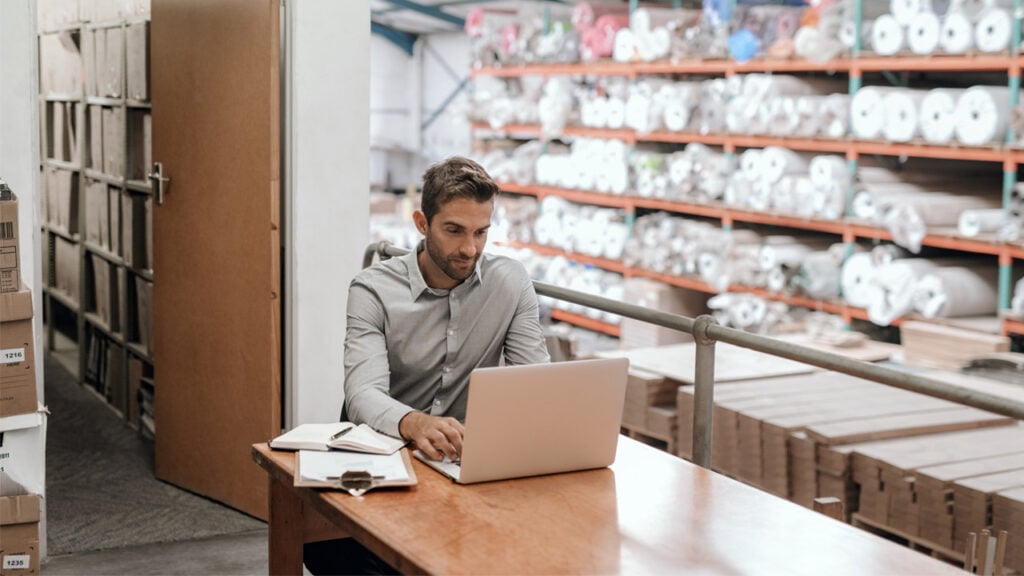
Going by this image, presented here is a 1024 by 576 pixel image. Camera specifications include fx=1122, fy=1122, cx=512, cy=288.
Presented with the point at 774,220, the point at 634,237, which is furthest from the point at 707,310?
the point at 774,220

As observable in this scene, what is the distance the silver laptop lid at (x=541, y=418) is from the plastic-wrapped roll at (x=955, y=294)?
4.92 meters

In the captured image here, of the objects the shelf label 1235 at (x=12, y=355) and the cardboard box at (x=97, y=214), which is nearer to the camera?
the shelf label 1235 at (x=12, y=355)

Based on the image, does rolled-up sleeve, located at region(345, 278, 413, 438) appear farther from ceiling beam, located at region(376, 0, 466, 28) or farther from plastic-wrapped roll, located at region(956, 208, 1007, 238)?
ceiling beam, located at region(376, 0, 466, 28)

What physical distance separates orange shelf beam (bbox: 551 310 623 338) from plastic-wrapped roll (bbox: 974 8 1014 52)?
3.76 m

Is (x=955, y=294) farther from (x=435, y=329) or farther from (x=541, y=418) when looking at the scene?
(x=541, y=418)

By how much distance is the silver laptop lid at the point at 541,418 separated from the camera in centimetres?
221

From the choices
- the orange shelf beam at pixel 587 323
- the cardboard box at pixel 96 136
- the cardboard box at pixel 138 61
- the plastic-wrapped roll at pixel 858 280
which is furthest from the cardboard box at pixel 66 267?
the plastic-wrapped roll at pixel 858 280

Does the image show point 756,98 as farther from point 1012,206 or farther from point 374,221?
point 374,221

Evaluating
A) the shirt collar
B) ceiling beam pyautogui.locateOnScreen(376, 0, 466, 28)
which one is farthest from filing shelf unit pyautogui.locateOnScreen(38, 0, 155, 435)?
ceiling beam pyautogui.locateOnScreen(376, 0, 466, 28)

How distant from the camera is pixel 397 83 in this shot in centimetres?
1867

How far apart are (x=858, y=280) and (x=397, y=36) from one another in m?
12.4

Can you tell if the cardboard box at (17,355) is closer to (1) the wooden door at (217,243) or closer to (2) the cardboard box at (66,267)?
(1) the wooden door at (217,243)

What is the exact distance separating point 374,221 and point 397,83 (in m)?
5.80

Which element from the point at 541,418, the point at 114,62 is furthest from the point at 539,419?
the point at 114,62
